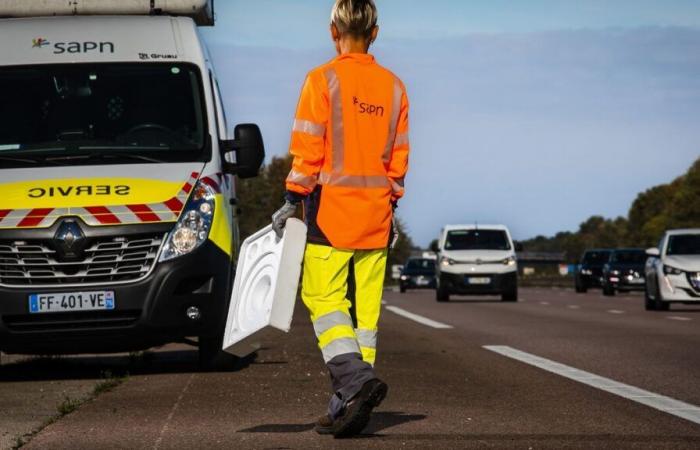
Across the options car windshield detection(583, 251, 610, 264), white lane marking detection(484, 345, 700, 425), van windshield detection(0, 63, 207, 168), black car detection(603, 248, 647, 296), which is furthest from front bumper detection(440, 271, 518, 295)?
van windshield detection(0, 63, 207, 168)

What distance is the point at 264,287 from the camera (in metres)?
7.27

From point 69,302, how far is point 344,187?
4.34 meters

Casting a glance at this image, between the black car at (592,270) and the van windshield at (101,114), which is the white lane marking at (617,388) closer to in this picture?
the van windshield at (101,114)

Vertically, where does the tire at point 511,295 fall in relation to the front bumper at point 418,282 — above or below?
below

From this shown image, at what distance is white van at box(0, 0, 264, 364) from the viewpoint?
10.8 metres

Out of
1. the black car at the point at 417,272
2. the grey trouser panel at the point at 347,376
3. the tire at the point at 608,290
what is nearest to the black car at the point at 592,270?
A: the tire at the point at 608,290

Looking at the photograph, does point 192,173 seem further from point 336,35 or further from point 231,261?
point 336,35

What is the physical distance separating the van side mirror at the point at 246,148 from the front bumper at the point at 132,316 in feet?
2.55

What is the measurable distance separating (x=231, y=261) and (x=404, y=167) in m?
4.51

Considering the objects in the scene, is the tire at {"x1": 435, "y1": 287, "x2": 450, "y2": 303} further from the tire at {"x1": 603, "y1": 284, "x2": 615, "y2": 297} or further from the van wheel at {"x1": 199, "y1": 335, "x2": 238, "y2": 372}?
the van wheel at {"x1": 199, "y1": 335, "x2": 238, "y2": 372}

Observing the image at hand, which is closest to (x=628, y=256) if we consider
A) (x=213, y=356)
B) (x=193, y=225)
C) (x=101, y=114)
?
(x=213, y=356)

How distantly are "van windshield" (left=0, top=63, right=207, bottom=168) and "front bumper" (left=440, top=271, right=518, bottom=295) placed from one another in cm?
2464

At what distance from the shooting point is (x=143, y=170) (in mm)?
11031

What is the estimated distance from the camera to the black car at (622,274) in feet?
149
